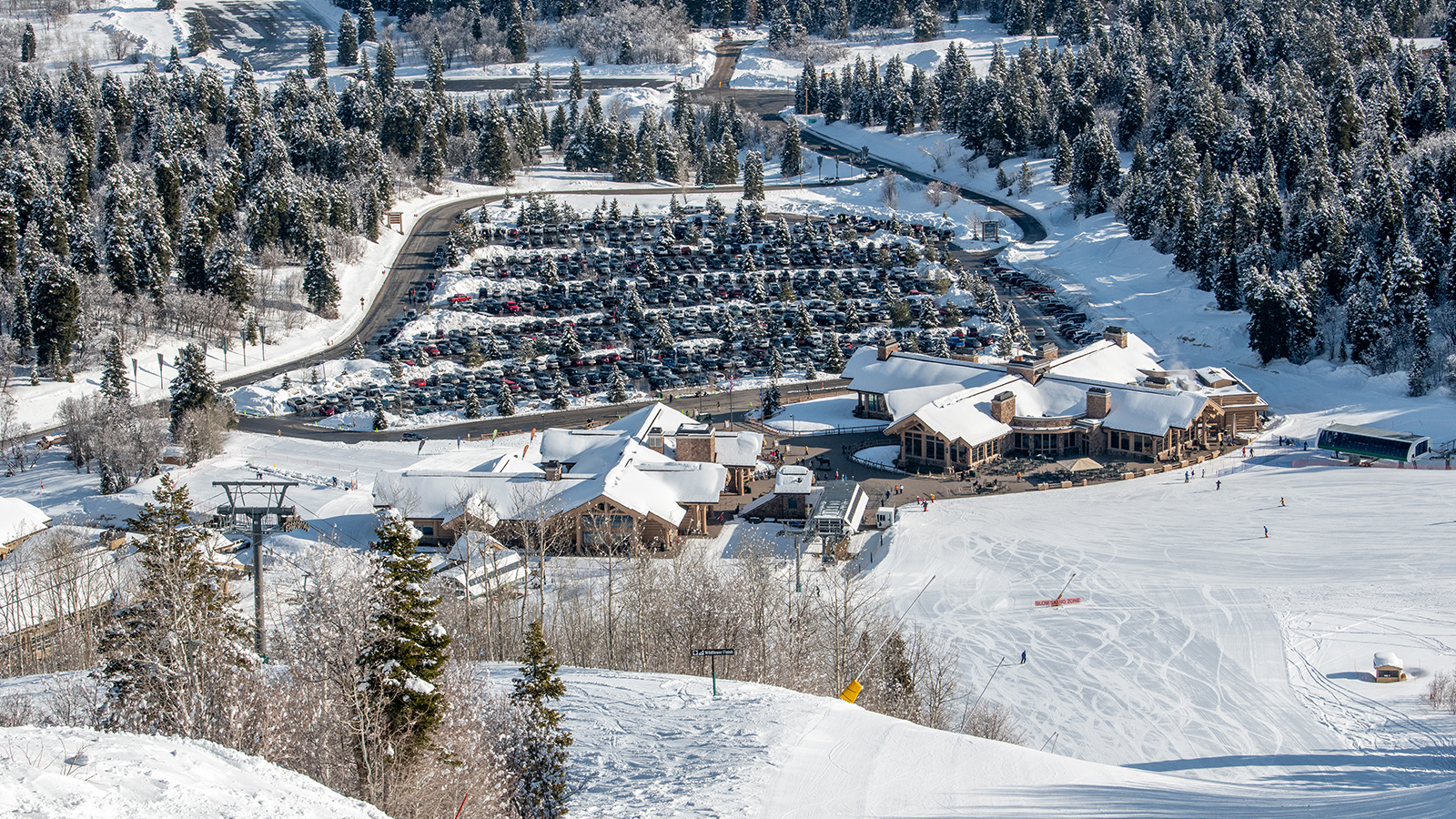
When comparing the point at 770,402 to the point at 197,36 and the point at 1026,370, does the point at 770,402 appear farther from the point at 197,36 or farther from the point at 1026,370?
the point at 197,36

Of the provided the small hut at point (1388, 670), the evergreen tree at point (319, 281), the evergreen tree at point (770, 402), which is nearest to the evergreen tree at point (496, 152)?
the evergreen tree at point (319, 281)

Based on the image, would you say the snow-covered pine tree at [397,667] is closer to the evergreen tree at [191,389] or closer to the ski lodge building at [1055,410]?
the ski lodge building at [1055,410]

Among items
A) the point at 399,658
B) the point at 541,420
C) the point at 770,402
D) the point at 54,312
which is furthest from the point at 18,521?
the point at 399,658

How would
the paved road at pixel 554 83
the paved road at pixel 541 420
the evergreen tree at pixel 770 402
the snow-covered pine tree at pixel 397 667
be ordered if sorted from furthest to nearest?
1. the paved road at pixel 554 83
2. the evergreen tree at pixel 770 402
3. the paved road at pixel 541 420
4. the snow-covered pine tree at pixel 397 667

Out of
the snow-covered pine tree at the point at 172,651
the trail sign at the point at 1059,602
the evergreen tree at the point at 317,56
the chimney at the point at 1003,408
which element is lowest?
the trail sign at the point at 1059,602

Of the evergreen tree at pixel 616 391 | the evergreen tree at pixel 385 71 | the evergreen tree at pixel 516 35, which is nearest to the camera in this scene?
the evergreen tree at pixel 616 391

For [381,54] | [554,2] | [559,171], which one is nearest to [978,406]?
[559,171]

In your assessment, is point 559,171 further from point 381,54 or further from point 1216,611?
point 1216,611
